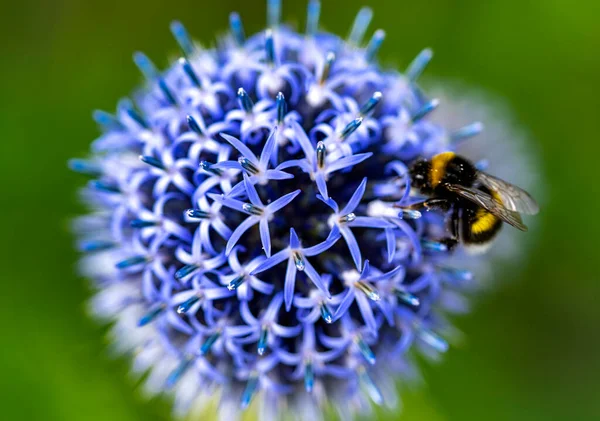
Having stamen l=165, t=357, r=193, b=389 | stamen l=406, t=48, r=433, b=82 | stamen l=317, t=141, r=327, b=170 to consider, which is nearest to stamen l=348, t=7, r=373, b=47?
stamen l=406, t=48, r=433, b=82

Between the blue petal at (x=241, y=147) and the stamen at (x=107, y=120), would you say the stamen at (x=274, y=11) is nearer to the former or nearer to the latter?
the stamen at (x=107, y=120)

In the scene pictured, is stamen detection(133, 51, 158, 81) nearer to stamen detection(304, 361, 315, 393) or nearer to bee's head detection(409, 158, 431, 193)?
bee's head detection(409, 158, 431, 193)

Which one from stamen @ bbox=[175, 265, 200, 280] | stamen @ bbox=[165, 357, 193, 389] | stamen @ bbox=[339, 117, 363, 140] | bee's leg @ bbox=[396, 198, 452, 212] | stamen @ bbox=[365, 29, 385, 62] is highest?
stamen @ bbox=[365, 29, 385, 62]

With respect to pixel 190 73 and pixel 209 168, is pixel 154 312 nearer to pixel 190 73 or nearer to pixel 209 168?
pixel 209 168

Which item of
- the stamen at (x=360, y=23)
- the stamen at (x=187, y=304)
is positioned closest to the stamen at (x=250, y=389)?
the stamen at (x=187, y=304)

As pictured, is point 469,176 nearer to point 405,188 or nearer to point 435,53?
point 405,188


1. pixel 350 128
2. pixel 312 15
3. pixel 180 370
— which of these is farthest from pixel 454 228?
pixel 180 370

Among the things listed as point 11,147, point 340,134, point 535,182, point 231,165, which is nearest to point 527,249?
point 535,182
